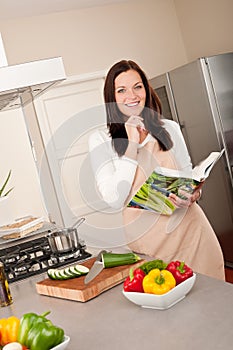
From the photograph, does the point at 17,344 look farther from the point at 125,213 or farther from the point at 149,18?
the point at 149,18

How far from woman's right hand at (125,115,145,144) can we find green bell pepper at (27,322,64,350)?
1.49m

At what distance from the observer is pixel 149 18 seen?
527cm

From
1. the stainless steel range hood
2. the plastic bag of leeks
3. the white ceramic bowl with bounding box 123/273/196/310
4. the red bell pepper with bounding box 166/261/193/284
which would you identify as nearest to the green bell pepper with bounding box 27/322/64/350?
the white ceramic bowl with bounding box 123/273/196/310

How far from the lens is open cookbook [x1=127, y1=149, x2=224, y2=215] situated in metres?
2.47

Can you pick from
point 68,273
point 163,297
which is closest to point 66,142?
point 68,273

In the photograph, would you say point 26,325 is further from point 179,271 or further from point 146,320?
point 179,271

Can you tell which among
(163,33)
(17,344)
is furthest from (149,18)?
(17,344)

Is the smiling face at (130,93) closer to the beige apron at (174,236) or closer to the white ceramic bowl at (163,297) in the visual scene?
the beige apron at (174,236)

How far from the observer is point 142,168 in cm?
269

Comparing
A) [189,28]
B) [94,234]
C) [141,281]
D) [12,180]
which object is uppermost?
[189,28]

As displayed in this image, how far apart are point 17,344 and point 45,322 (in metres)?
0.09

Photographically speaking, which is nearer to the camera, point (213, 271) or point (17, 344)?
point (17, 344)

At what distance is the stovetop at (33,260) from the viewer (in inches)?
89.0

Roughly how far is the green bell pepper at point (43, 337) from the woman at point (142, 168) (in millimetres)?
1240
